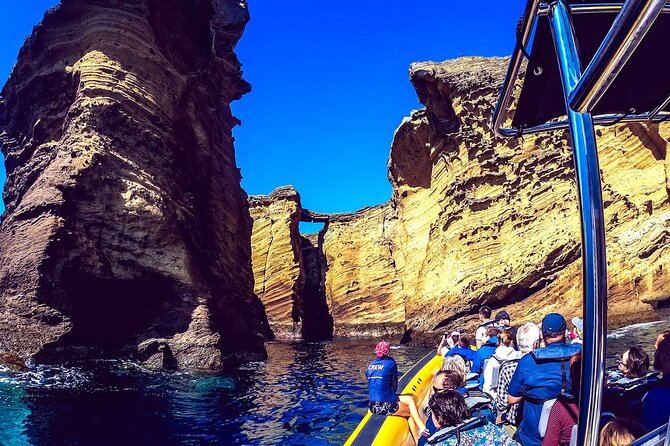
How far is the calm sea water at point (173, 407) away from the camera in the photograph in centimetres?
650

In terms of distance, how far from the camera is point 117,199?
1238 cm

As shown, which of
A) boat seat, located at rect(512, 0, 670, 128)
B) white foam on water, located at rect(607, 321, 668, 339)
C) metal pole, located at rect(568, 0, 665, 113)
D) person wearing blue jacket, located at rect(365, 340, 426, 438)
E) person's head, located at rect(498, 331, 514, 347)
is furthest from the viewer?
white foam on water, located at rect(607, 321, 668, 339)

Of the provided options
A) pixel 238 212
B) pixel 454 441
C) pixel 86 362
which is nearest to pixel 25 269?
pixel 86 362

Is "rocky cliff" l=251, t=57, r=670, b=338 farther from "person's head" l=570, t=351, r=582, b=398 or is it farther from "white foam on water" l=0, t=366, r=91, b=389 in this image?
"white foam on water" l=0, t=366, r=91, b=389

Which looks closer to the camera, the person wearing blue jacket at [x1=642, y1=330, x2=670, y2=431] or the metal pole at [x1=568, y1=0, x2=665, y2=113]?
the metal pole at [x1=568, y1=0, x2=665, y2=113]

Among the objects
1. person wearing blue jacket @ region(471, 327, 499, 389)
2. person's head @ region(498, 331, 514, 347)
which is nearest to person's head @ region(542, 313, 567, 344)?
person's head @ region(498, 331, 514, 347)

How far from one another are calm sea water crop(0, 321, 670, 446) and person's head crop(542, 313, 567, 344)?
4.01 m

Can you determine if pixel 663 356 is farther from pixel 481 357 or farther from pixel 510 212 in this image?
pixel 510 212

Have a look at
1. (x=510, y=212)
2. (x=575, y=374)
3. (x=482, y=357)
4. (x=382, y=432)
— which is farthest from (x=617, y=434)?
(x=510, y=212)

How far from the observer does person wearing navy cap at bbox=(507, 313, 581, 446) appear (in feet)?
9.82

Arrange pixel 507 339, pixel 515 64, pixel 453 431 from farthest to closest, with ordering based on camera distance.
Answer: pixel 507 339 → pixel 453 431 → pixel 515 64

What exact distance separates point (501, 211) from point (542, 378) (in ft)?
62.7

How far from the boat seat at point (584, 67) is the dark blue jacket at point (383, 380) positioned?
3342mm

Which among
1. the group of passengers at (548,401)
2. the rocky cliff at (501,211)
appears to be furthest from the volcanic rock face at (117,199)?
the rocky cliff at (501,211)
